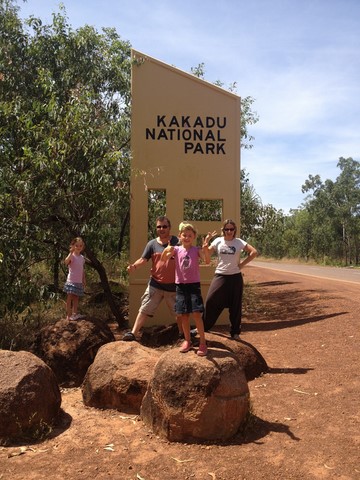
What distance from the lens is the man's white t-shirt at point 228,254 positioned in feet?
20.7

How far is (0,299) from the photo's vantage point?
782cm

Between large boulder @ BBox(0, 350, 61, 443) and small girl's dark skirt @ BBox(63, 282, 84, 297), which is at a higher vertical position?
small girl's dark skirt @ BBox(63, 282, 84, 297)

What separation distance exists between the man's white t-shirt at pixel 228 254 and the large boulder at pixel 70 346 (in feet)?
6.26

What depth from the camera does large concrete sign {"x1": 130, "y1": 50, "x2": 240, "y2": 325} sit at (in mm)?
9789

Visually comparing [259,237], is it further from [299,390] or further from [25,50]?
[299,390]

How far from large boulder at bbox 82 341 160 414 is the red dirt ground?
0.13 m

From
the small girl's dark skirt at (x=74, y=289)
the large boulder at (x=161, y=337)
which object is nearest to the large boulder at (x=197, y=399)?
the small girl's dark skirt at (x=74, y=289)

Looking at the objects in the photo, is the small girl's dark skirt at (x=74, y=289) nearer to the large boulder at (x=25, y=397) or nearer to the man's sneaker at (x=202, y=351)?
the large boulder at (x=25, y=397)

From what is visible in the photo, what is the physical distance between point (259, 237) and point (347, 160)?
32.7 metres

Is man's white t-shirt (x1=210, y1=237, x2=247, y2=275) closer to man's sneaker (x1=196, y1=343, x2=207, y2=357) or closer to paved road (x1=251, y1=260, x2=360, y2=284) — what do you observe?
man's sneaker (x1=196, y1=343, x2=207, y2=357)

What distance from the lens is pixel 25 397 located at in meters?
4.65

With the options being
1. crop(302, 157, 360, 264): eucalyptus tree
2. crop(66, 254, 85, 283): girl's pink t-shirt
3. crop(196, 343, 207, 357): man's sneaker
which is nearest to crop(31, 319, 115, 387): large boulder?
crop(66, 254, 85, 283): girl's pink t-shirt

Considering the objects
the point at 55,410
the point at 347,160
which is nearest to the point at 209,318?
the point at 55,410

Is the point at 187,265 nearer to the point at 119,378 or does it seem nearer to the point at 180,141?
the point at 119,378
